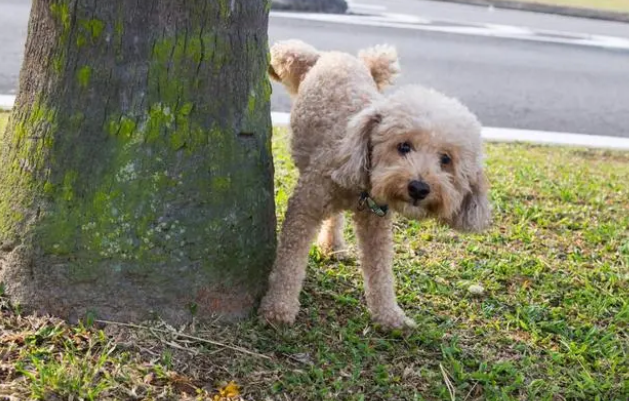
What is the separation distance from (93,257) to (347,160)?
3.59 feet

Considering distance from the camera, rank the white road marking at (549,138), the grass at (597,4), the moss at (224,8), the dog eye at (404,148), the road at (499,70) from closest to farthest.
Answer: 1. the moss at (224,8)
2. the dog eye at (404,148)
3. the white road marking at (549,138)
4. the road at (499,70)
5. the grass at (597,4)

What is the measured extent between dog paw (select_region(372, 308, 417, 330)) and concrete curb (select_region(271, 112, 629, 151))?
137 inches

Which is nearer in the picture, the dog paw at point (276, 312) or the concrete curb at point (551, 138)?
the dog paw at point (276, 312)

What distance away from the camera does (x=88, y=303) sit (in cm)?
296

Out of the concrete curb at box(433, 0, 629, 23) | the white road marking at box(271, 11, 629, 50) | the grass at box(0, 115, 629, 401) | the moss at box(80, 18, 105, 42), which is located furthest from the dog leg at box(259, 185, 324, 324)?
the concrete curb at box(433, 0, 629, 23)

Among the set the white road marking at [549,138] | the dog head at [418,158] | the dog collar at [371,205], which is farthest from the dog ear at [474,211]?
the white road marking at [549,138]

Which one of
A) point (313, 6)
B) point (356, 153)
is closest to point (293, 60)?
point (356, 153)

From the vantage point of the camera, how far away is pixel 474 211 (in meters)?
3.33

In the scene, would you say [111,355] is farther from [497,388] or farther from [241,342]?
[497,388]

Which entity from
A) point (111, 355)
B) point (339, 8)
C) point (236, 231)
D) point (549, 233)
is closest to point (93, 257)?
point (111, 355)

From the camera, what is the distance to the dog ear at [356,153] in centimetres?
321

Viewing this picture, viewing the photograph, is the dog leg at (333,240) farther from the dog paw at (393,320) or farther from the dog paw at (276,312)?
the dog paw at (276,312)

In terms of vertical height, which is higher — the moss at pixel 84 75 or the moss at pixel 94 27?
the moss at pixel 94 27

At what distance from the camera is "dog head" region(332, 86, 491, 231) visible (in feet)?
10.2
